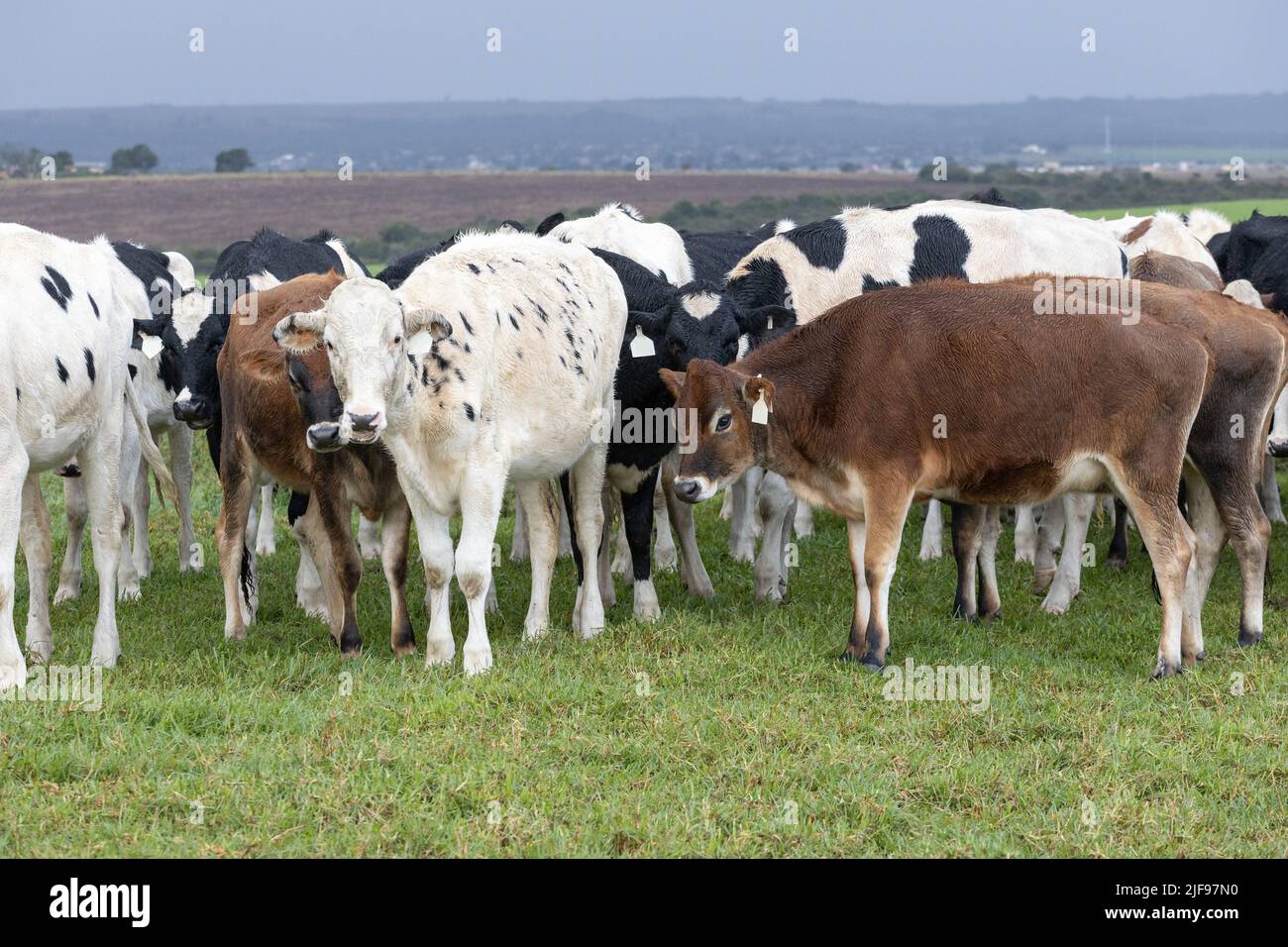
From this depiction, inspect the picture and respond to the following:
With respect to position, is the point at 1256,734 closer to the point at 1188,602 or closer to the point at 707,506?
the point at 1188,602

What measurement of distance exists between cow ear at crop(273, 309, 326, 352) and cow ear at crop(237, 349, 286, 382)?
54 centimetres

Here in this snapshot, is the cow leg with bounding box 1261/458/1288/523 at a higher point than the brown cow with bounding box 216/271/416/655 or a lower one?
lower

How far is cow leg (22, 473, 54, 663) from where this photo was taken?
971cm

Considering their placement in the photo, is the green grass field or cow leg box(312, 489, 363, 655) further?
cow leg box(312, 489, 363, 655)

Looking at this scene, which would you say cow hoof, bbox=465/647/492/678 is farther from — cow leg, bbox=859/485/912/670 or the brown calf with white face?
cow leg, bbox=859/485/912/670

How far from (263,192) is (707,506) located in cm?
6252

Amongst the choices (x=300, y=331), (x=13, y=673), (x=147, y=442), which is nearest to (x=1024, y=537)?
(x=300, y=331)

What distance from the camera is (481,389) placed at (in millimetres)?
8875

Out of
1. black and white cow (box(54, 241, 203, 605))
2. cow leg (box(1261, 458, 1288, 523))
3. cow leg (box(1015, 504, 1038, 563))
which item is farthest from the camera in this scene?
cow leg (box(1261, 458, 1288, 523))

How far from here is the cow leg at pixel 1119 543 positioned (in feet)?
39.1

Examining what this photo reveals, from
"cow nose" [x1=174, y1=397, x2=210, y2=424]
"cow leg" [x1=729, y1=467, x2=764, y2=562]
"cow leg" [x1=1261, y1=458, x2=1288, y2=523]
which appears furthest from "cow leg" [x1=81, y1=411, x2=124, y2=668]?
"cow leg" [x1=1261, y1=458, x2=1288, y2=523]

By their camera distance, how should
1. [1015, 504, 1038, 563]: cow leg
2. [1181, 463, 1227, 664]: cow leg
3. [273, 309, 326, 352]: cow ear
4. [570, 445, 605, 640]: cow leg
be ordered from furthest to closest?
1. [1015, 504, 1038, 563]: cow leg
2. [570, 445, 605, 640]: cow leg
3. [1181, 463, 1227, 664]: cow leg
4. [273, 309, 326, 352]: cow ear
